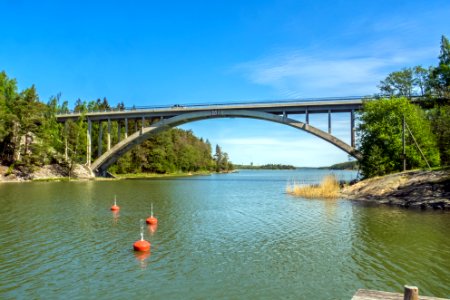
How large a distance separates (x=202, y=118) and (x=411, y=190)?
127 ft

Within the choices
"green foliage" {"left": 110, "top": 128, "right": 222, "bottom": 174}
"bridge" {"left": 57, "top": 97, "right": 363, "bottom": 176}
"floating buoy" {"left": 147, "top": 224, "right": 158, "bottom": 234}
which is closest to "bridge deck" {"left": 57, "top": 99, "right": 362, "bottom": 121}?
"bridge" {"left": 57, "top": 97, "right": 363, "bottom": 176}

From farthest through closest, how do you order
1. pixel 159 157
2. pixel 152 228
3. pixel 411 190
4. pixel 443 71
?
pixel 159 157
pixel 443 71
pixel 411 190
pixel 152 228

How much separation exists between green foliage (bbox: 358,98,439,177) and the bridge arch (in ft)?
25.9

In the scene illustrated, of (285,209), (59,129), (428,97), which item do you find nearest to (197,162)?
(59,129)

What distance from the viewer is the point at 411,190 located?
2756cm

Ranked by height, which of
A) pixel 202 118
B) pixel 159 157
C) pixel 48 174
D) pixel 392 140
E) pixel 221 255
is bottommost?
pixel 221 255

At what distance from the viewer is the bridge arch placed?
4866 cm

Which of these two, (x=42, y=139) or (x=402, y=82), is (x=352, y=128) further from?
(x=42, y=139)

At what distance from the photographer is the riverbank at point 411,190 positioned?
25547 millimetres

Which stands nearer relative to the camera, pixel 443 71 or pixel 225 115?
pixel 443 71

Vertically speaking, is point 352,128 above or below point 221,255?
above

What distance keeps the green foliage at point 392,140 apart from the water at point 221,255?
1523cm

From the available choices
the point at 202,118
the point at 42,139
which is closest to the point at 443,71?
the point at 202,118

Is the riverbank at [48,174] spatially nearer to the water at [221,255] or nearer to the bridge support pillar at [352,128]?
the water at [221,255]
